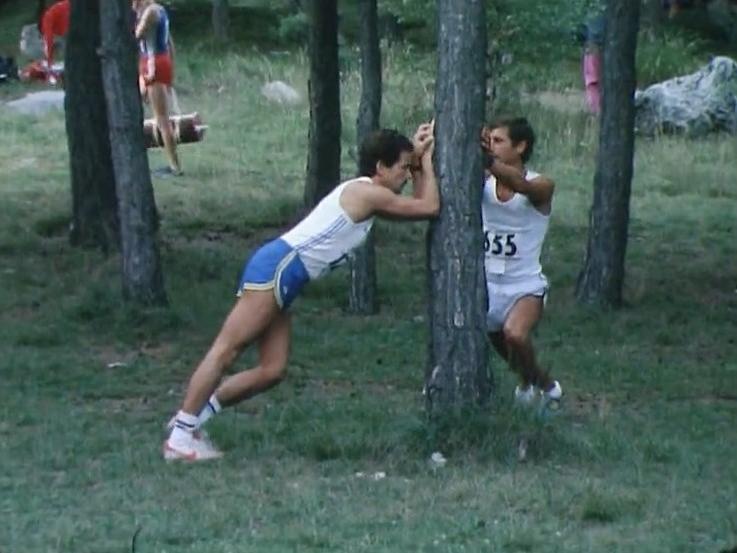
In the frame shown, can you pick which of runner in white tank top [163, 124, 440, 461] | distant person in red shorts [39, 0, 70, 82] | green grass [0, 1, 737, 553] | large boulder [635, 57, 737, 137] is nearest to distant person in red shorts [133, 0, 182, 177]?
green grass [0, 1, 737, 553]

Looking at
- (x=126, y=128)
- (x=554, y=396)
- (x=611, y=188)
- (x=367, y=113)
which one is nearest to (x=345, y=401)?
(x=554, y=396)

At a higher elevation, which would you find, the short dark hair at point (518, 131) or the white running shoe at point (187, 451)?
the short dark hair at point (518, 131)

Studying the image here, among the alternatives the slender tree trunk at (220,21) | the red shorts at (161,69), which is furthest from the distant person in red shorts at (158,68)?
the slender tree trunk at (220,21)

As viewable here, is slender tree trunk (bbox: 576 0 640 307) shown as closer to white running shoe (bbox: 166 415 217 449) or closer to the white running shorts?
the white running shorts

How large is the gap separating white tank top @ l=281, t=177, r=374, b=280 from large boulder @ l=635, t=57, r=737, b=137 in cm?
1395

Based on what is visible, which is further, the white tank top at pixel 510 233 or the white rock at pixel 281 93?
the white rock at pixel 281 93

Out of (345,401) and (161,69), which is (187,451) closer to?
(345,401)

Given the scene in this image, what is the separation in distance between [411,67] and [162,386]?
12.4 m

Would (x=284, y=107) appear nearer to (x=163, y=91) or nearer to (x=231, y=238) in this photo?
(x=163, y=91)

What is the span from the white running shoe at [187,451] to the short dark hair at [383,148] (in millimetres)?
1430

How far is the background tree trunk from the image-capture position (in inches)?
560

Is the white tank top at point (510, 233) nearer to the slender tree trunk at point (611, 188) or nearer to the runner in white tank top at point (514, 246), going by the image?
the runner in white tank top at point (514, 246)

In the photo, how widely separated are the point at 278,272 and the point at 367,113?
13.4 feet

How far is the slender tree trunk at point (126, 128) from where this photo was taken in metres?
11.8
